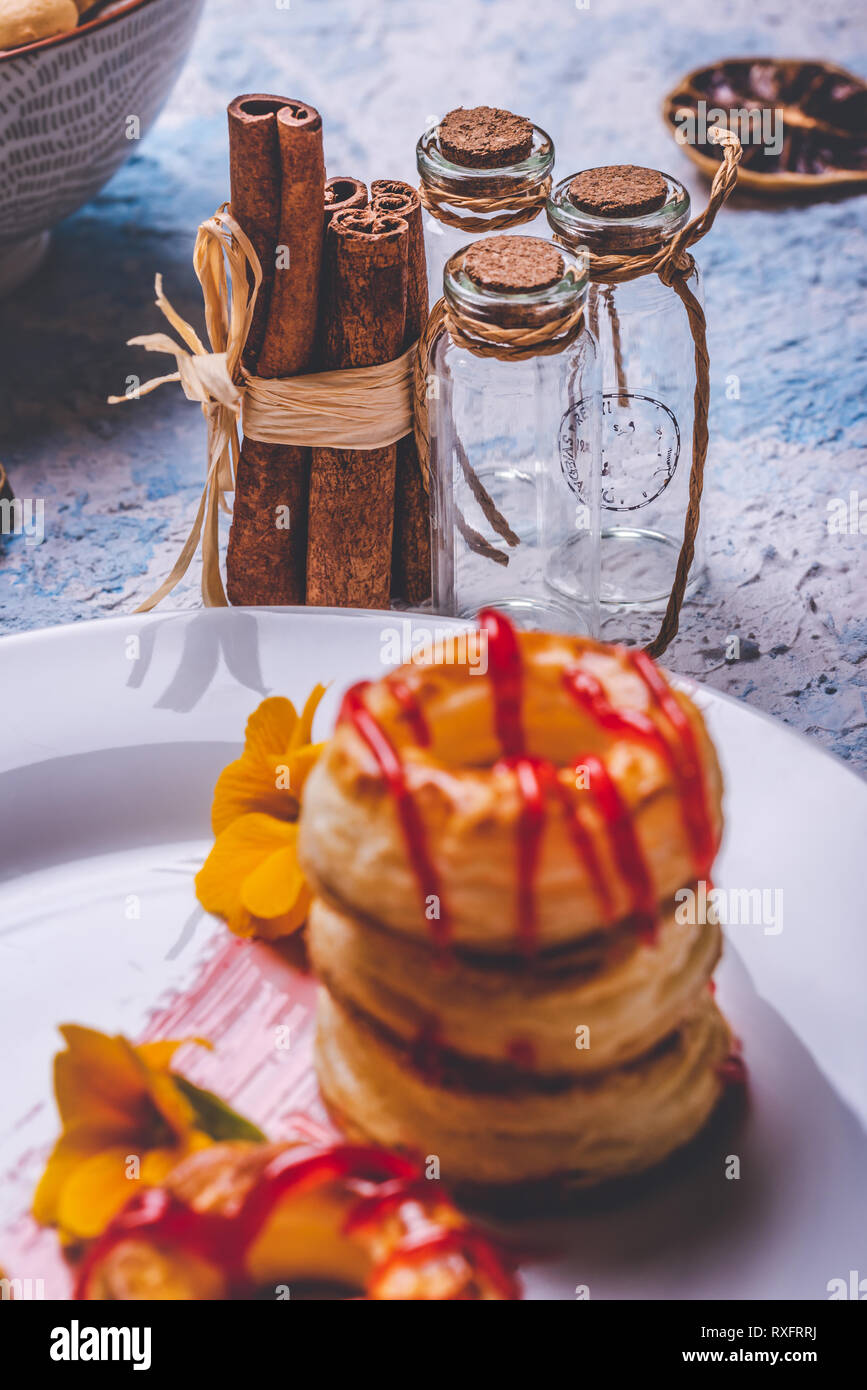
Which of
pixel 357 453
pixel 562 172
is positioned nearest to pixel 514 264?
pixel 357 453

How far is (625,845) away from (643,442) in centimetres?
70

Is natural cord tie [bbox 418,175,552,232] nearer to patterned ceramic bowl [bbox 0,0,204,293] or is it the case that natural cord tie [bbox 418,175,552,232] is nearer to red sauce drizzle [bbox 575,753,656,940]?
patterned ceramic bowl [bbox 0,0,204,293]

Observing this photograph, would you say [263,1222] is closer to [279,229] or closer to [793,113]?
[279,229]

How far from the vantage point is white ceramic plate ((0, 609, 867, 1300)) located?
80 cm

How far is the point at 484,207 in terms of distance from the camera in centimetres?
116

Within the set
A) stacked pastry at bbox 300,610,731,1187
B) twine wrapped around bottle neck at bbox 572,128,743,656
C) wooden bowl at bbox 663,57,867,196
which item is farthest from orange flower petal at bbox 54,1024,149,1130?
wooden bowl at bbox 663,57,867,196

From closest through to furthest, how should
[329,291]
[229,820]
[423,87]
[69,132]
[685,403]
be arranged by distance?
[229,820] < [329,291] < [685,403] < [69,132] < [423,87]

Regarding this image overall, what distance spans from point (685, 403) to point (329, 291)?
1.18 feet

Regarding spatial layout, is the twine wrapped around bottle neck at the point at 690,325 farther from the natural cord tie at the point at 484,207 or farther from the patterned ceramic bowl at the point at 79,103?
the patterned ceramic bowl at the point at 79,103

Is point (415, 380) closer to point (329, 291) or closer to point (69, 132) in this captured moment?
point (329, 291)

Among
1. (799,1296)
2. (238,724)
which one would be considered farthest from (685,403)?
(799,1296)

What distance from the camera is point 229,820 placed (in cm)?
101

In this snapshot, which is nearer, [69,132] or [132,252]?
[69,132]

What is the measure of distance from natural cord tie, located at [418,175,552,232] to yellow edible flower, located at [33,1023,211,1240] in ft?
2.37
